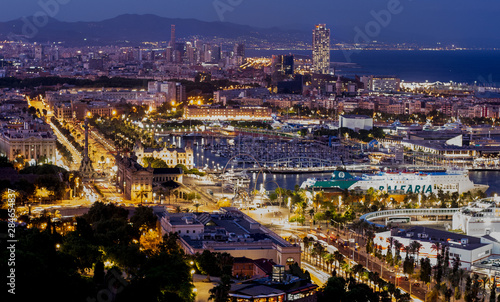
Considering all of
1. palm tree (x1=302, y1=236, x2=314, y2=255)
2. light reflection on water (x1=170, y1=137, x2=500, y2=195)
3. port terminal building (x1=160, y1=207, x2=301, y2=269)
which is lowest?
light reflection on water (x1=170, y1=137, x2=500, y2=195)

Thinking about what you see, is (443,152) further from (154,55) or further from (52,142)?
(154,55)

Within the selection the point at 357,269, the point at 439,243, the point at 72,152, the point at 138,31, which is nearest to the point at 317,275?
the point at 357,269

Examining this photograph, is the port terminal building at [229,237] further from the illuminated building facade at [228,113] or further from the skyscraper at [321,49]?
the skyscraper at [321,49]

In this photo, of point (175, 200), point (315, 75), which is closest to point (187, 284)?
point (175, 200)

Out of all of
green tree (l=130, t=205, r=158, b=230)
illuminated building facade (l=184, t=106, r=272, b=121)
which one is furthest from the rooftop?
illuminated building facade (l=184, t=106, r=272, b=121)

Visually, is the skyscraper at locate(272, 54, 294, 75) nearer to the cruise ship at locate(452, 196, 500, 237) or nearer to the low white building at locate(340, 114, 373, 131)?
the low white building at locate(340, 114, 373, 131)

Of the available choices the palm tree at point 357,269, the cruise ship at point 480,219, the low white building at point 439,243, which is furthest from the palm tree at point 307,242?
the cruise ship at point 480,219

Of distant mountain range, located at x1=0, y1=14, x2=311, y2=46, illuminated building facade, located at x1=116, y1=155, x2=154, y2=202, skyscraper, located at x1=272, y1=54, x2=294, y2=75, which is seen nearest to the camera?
illuminated building facade, located at x1=116, y1=155, x2=154, y2=202

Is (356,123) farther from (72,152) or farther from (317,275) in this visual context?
(317,275)
